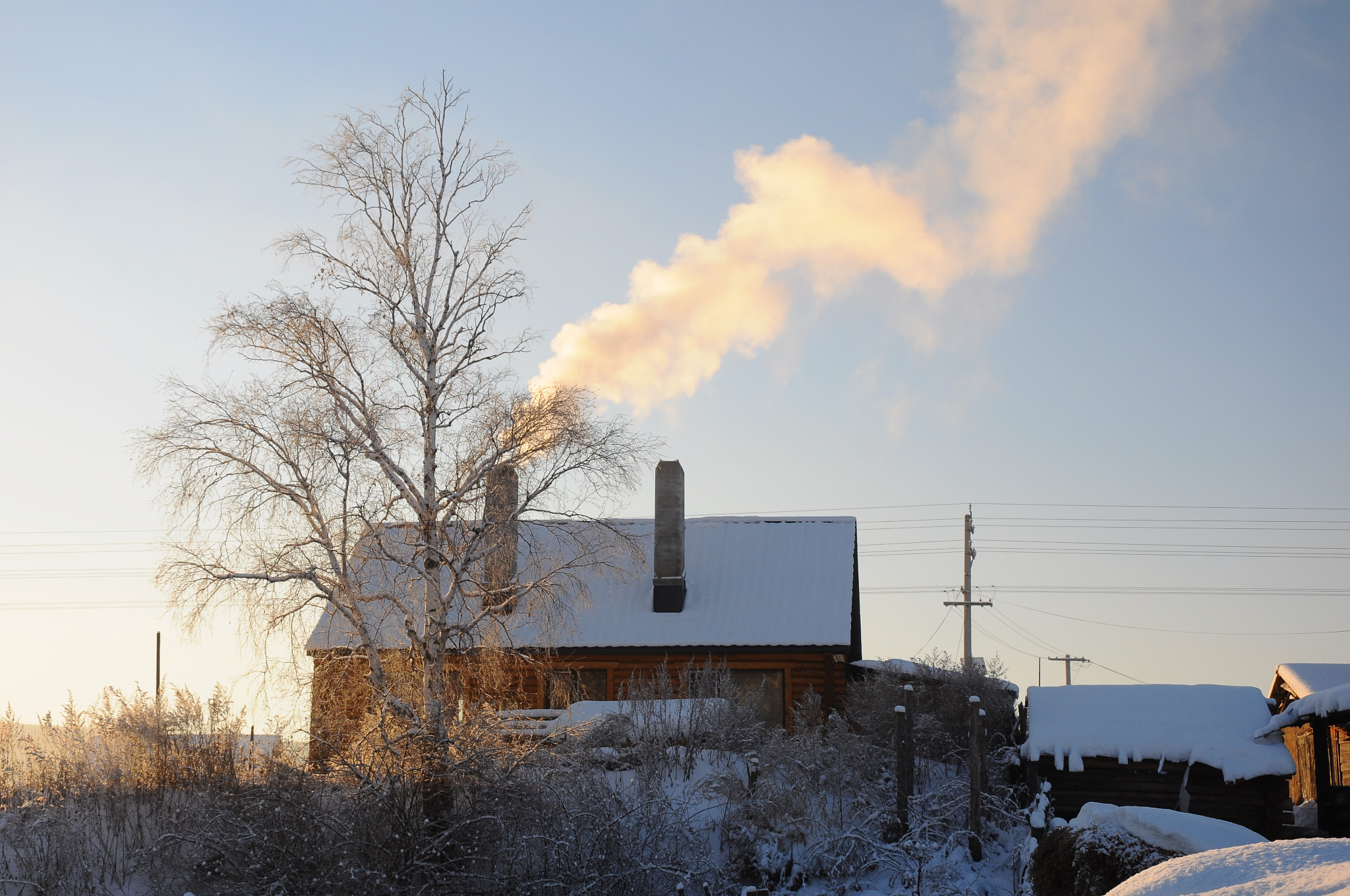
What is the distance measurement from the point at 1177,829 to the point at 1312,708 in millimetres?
10796

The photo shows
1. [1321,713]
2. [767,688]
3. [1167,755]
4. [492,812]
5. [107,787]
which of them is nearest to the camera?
[492,812]

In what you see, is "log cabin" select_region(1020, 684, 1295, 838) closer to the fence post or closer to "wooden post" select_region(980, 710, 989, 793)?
"wooden post" select_region(980, 710, 989, 793)

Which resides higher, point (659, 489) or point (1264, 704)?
point (659, 489)

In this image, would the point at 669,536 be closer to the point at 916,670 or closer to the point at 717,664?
the point at 717,664

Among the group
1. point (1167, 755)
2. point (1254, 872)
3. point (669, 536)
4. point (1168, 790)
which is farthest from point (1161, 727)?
point (1254, 872)

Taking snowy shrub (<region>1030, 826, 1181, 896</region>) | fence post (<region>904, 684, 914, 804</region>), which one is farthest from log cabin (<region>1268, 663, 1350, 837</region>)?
snowy shrub (<region>1030, 826, 1181, 896</region>)

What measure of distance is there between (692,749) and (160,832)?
841 centimetres

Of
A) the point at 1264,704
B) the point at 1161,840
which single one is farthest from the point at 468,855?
the point at 1264,704

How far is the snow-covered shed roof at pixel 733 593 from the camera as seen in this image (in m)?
26.6

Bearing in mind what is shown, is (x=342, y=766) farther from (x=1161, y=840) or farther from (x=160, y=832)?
(x=1161, y=840)

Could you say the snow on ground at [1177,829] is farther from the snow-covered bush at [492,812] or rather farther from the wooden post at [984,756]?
the wooden post at [984,756]

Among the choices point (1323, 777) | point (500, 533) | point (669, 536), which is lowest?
point (1323, 777)

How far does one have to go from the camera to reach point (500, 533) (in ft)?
62.2

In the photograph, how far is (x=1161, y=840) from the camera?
1044 cm
